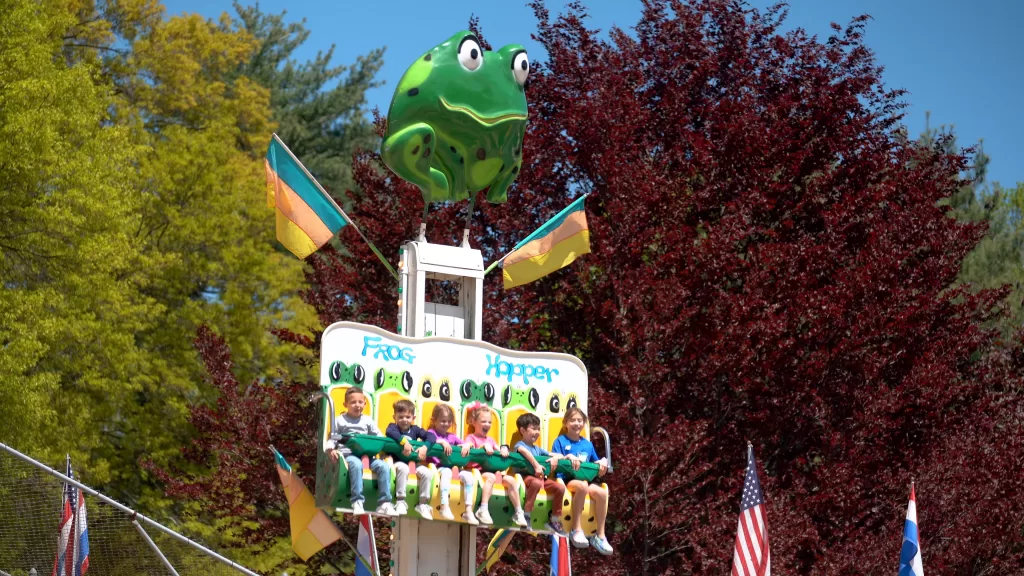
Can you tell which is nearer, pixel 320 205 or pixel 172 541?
pixel 320 205

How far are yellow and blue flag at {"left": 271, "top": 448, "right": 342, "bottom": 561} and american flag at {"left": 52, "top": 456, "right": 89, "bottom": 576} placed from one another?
2265mm

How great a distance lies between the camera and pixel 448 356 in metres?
11.2

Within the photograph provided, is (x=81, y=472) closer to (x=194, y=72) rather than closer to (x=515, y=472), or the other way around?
(x=194, y=72)

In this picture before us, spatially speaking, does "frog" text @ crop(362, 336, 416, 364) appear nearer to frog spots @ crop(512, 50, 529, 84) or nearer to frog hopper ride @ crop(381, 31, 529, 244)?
frog hopper ride @ crop(381, 31, 529, 244)

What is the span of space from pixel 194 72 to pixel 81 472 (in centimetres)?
838

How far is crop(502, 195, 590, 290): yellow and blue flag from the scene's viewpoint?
12469mm

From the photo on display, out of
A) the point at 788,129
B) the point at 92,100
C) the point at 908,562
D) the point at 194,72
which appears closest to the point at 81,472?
the point at 92,100

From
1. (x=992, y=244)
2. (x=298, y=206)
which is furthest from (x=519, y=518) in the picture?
(x=992, y=244)

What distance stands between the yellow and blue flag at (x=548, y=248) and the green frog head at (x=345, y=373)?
2013 mm

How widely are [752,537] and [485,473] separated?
409cm

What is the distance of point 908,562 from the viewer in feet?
46.3

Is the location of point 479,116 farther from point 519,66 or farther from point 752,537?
point 752,537

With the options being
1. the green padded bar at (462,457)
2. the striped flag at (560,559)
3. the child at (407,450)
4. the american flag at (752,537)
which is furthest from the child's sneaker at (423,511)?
the american flag at (752,537)

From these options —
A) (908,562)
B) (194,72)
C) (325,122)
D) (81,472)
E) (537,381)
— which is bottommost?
(908,562)
